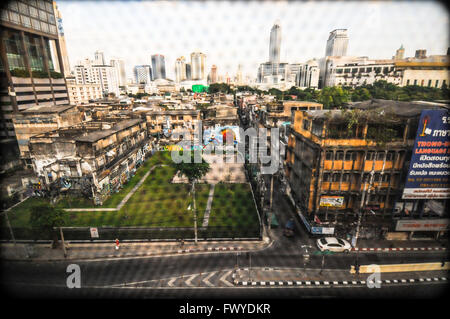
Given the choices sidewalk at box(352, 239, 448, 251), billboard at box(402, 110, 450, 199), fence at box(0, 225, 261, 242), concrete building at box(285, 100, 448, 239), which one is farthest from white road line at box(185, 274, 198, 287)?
billboard at box(402, 110, 450, 199)

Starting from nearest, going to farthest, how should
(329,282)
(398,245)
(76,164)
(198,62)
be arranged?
(329,282), (398,245), (76,164), (198,62)

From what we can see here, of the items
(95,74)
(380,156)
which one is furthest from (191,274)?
(95,74)

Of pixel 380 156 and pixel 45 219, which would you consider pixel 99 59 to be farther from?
pixel 380 156

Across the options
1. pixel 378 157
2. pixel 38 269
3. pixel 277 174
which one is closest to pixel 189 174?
pixel 277 174

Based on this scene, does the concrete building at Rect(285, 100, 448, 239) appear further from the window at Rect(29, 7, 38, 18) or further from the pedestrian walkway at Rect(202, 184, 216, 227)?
the window at Rect(29, 7, 38, 18)

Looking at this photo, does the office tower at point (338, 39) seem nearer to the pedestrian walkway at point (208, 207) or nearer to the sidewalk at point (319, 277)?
the sidewalk at point (319, 277)

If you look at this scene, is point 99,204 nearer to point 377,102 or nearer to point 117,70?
point 377,102
